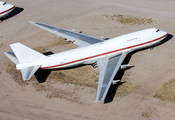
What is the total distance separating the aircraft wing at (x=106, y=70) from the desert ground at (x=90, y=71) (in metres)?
3.43

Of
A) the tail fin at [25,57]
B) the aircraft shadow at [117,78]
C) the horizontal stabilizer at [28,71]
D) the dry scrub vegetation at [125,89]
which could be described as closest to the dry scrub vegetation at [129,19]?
the aircraft shadow at [117,78]

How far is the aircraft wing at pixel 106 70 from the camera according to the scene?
32.9 metres

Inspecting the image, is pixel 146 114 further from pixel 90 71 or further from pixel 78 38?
pixel 78 38

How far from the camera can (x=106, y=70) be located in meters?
37.2

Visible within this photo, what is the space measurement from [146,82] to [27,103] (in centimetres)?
2495

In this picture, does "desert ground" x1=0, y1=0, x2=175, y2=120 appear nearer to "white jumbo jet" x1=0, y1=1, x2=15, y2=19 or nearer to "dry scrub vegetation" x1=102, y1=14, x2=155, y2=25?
"dry scrub vegetation" x1=102, y1=14, x2=155, y2=25

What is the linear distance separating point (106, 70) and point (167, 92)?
12670 mm

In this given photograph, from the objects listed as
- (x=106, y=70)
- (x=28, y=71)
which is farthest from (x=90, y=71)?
(x=28, y=71)

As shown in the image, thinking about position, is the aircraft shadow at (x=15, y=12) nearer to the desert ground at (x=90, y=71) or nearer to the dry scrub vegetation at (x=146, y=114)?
the desert ground at (x=90, y=71)

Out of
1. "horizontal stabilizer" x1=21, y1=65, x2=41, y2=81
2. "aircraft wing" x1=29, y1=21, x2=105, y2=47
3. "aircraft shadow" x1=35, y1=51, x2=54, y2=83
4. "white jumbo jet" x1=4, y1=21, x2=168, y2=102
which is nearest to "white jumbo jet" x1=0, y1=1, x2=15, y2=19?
"aircraft wing" x1=29, y1=21, x2=105, y2=47

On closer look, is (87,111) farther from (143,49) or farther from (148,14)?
(148,14)

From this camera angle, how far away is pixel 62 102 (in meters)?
35.7

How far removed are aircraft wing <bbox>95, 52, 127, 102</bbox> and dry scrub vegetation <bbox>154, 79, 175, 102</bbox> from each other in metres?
9.35

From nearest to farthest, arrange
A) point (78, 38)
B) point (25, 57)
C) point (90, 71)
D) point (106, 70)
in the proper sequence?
point (106, 70) → point (25, 57) → point (90, 71) → point (78, 38)
